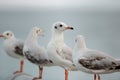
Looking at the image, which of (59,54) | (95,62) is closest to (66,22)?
(59,54)

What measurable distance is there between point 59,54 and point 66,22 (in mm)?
263

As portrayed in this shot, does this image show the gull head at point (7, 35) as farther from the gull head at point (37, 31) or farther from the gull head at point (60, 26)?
the gull head at point (60, 26)

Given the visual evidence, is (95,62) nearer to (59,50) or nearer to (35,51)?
(59,50)

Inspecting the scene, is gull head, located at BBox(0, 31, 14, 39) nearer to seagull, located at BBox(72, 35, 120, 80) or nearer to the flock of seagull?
the flock of seagull

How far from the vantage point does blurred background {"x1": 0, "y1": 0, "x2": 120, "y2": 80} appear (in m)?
1.45

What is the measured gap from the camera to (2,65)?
5.42 ft

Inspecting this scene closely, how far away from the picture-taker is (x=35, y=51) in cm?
144

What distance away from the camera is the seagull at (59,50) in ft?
4.30

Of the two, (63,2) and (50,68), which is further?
(63,2)

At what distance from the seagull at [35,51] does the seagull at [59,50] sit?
8 centimetres

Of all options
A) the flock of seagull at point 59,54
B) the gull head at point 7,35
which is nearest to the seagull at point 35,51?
the flock of seagull at point 59,54

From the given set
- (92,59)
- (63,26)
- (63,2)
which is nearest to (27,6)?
(63,2)

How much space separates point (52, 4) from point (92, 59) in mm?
519

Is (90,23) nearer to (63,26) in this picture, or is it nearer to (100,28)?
(100,28)
